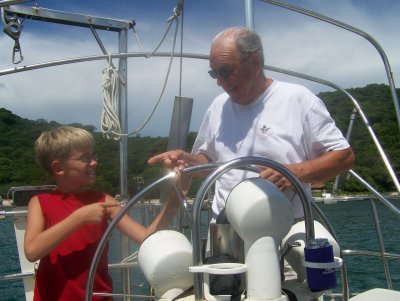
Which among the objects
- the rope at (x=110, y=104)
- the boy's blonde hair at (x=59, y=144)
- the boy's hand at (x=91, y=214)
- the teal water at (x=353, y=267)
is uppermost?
the rope at (x=110, y=104)

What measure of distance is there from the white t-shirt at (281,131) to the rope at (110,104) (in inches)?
32.7

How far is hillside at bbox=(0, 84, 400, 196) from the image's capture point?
2924 millimetres

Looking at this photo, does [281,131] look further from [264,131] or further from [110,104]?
[110,104]

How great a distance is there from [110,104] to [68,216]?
1.08 metres

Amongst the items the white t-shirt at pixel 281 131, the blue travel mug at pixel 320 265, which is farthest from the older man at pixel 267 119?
the blue travel mug at pixel 320 265

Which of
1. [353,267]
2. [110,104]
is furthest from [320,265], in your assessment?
[353,267]

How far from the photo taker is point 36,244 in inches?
61.2

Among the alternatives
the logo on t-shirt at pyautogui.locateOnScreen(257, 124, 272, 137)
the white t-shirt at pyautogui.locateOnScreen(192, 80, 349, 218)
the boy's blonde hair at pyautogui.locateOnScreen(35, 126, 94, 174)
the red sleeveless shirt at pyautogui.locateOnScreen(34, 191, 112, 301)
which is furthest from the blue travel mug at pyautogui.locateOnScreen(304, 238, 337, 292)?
the boy's blonde hair at pyautogui.locateOnScreen(35, 126, 94, 174)

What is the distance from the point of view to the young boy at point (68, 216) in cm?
166

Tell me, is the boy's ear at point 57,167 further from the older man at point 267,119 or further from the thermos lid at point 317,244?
the thermos lid at point 317,244

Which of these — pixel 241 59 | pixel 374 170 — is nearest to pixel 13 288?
pixel 241 59

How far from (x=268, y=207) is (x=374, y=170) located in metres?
9.04

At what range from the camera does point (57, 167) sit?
1.77 m

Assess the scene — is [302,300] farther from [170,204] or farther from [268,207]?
[170,204]
